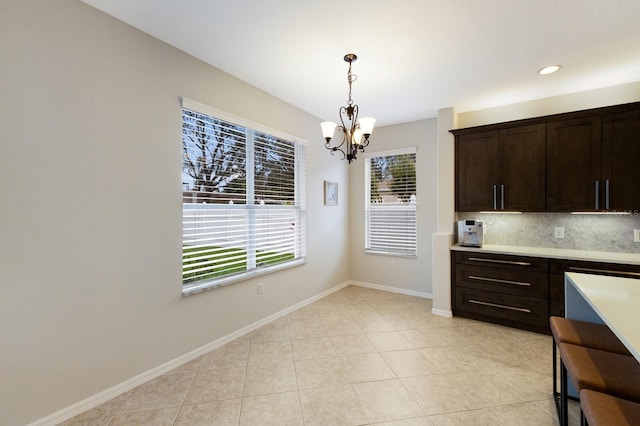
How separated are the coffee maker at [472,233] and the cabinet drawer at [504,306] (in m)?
0.60

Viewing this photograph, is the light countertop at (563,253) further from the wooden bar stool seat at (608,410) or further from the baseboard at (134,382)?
the baseboard at (134,382)

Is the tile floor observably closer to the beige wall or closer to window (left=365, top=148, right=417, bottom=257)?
window (left=365, top=148, right=417, bottom=257)

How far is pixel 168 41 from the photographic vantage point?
2389 mm

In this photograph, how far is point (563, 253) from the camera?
3090 mm

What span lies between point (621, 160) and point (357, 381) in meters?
3.49

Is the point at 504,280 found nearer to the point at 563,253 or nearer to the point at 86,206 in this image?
the point at 563,253

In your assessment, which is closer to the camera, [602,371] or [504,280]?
[602,371]

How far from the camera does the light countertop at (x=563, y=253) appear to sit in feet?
8.98

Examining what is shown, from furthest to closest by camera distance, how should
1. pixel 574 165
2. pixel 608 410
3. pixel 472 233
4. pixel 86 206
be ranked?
pixel 472 233 → pixel 574 165 → pixel 86 206 → pixel 608 410

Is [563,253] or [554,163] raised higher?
[554,163]

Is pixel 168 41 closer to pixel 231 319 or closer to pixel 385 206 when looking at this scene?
pixel 231 319

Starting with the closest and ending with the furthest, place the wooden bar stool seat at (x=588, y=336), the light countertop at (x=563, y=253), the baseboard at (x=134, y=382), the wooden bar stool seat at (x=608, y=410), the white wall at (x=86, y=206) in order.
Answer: the wooden bar stool seat at (x=608, y=410) → the wooden bar stool seat at (x=588, y=336) → the white wall at (x=86, y=206) → the baseboard at (x=134, y=382) → the light countertop at (x=563, y=253)

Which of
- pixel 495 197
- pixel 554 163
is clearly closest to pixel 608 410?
pixel 495 197

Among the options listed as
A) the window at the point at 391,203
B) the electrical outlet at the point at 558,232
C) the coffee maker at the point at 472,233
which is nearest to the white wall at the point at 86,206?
the window at the point at 391,203
